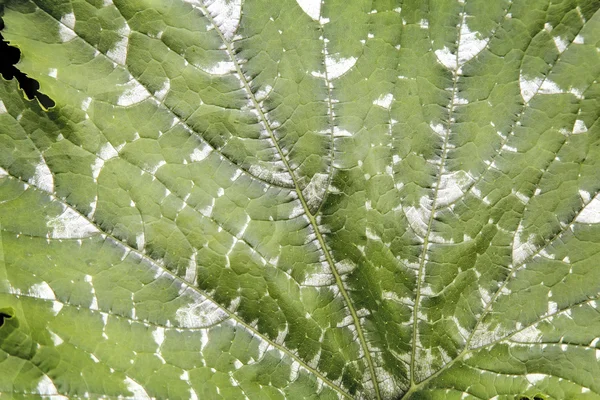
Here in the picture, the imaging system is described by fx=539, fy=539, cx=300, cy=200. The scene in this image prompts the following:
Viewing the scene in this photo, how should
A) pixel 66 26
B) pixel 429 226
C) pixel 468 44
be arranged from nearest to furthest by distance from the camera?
pixel 66 26 < pixel 468 44 < pixel 429 226

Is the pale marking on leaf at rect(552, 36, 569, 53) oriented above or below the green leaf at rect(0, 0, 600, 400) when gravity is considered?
above

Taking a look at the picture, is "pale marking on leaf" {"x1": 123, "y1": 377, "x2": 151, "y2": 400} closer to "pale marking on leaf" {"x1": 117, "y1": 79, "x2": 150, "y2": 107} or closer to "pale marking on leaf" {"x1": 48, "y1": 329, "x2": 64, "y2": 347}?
"pale marking on leaf" {"x1": 48, "y1": 329, "x2": 64, "y2": 347}

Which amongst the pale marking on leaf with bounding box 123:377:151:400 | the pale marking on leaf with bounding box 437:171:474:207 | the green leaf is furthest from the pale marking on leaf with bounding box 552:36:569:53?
the pale marking on leaf with bounding box 123:377:151:400

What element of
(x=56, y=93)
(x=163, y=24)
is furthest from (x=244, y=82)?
(x=56, y=93)

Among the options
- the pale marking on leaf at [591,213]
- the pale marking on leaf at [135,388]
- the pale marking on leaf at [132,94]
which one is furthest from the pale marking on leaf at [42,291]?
the pale marking on leaf at [591,213]

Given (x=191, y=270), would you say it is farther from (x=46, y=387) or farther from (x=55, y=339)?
(x=46, y=387)

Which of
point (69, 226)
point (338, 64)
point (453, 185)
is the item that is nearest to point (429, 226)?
point (453, 185)

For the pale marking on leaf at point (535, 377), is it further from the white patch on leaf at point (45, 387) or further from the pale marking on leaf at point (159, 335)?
the white patch on leaf at point (45, 387)
